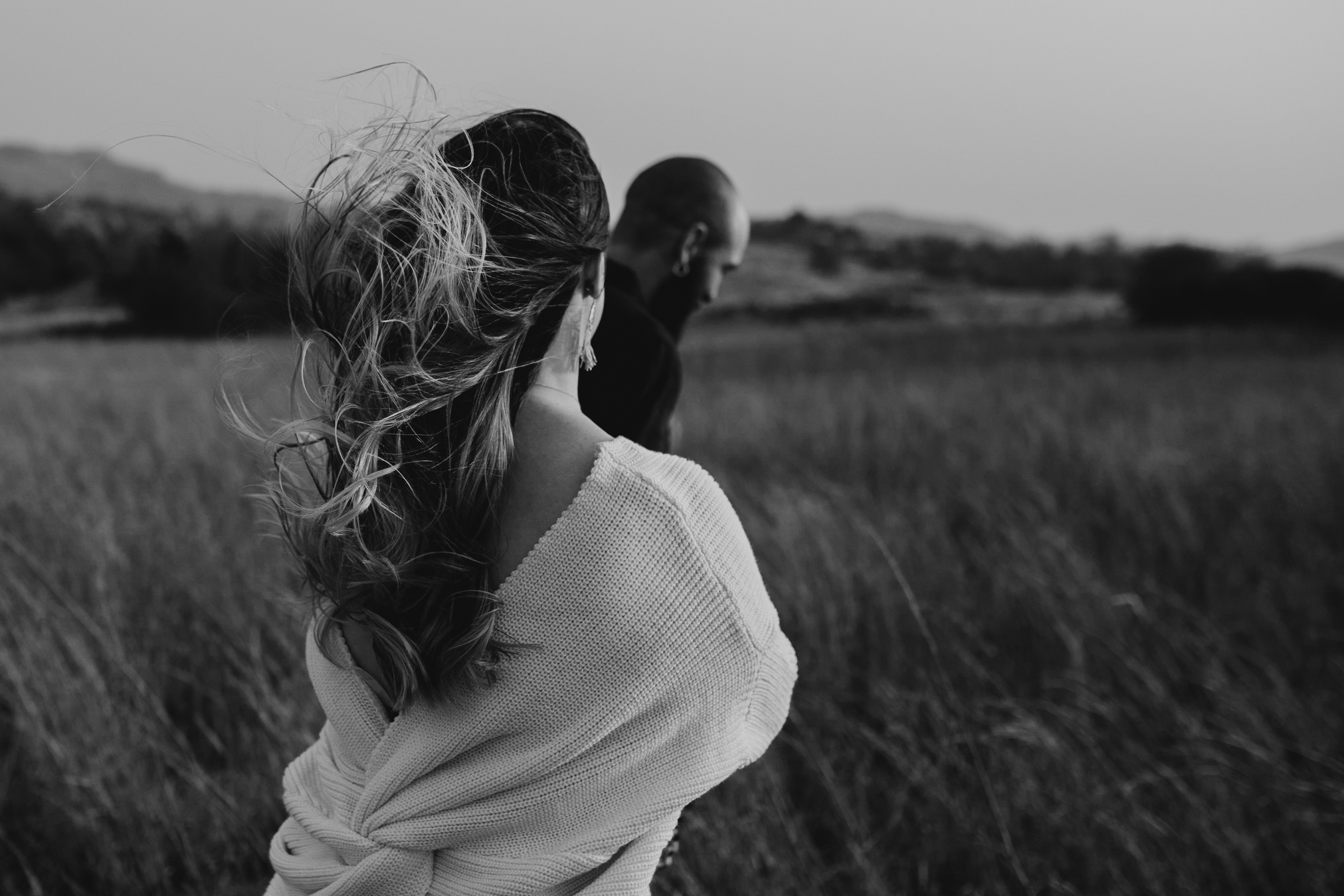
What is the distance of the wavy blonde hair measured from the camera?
102cm

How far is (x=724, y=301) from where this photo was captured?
35750 mm

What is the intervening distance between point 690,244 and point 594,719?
119 cm

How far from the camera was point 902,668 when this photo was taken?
337 cm

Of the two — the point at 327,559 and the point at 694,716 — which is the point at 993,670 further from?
the point at 327,559

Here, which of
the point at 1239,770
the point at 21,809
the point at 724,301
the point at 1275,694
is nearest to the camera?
the point at 21,809

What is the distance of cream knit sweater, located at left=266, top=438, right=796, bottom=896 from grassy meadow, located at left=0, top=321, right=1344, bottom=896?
752 mm

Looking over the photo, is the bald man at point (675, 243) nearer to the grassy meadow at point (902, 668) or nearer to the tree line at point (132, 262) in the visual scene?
the grassy meadow at point (902, 668)

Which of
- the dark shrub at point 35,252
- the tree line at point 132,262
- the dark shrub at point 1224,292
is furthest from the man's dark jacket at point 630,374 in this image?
the dark shrub at point 35,252

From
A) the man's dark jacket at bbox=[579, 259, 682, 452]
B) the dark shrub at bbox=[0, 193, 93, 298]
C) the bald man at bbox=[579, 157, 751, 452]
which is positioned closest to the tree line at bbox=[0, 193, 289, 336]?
Answer: the dark shrub at bbox=[0, 193, 93, 298]

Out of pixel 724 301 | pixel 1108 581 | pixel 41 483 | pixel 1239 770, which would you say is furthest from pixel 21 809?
pixel 724 301

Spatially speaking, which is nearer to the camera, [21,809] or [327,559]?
[327,559]

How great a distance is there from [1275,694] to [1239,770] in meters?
0.61

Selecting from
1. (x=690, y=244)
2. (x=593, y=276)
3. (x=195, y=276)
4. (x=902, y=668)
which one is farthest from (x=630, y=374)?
(x=195, y=276)

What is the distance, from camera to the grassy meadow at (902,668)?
2318 millimetres
